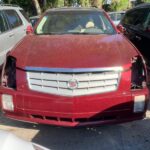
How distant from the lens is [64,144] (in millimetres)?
4777

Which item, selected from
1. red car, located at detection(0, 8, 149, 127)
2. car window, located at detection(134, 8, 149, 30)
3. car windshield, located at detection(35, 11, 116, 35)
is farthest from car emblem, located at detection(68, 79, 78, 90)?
car window, located at detection(134, 8, 149, 30)

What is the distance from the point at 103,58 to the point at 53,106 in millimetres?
887

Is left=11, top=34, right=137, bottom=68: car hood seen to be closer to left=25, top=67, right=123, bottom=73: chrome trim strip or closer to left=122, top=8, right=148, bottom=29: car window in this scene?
left=25, top=67, right=123, bottom=73: chrome trim strip

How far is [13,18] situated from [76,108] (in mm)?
5498

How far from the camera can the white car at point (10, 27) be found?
27.1 feet

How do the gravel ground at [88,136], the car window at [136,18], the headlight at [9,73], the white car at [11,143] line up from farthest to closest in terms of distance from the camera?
the car window at [136,18]
the headlight at [9,73]
the gravel ground at [88,136]
the white car at [11,143]

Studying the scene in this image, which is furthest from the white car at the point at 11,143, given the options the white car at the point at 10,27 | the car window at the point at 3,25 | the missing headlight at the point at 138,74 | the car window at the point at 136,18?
the car window at the point at 136,18

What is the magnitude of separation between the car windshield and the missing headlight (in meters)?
1.51

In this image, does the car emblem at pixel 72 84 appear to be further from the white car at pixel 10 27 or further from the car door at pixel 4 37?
the car door at pixel 4 37

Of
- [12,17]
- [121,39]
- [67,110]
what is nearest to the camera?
[67,110]

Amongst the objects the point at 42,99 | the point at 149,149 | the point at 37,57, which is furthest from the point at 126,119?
the point at 37,57

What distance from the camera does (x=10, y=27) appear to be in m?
8.94

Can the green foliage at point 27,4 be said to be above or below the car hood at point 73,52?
below

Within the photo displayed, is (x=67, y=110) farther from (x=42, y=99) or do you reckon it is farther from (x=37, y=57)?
(x=37, y=57)
